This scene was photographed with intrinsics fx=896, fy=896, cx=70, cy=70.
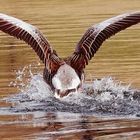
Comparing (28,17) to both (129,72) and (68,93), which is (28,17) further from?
(68,93)

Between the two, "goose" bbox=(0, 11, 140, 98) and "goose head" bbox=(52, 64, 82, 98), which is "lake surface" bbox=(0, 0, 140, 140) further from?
"goose" bbox=(0, 11, 140, 98)

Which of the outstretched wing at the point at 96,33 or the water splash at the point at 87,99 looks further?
the outstretched wing at the point at 96,33

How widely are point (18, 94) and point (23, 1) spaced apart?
21.8m

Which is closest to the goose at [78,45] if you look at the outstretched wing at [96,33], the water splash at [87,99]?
the outstretched wing at [96,33]

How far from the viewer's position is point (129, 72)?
49.9 feet

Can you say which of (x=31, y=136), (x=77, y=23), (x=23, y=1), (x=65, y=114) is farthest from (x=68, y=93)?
(x=23, y=1)

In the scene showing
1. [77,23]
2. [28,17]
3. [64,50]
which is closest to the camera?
[64,50]

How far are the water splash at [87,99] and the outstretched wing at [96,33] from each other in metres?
0.46

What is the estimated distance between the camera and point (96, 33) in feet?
41.5

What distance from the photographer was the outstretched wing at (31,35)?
12.7m

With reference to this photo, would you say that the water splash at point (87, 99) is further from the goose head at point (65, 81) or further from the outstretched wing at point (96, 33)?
the outstretched wing at point (96, 33)

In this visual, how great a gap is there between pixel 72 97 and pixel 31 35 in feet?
3.98

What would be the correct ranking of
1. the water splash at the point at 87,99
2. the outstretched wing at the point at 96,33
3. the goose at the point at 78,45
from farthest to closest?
the outstretched wing at the point at 96,33
the goose at the point at 78,45
the water splash at the point at 87,99

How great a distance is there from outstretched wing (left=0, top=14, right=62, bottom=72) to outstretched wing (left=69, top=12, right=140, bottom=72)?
11.4 inches
